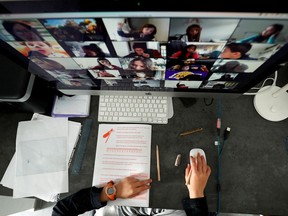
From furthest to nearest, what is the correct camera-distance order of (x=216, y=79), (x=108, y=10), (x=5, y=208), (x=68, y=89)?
(x=5, y=208) < (x=68, y=89) < (x=216, y=79) < (x=108, y=10)

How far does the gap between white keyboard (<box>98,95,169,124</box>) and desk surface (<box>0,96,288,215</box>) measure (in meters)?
0.04

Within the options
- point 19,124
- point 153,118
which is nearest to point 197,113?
point 153,118

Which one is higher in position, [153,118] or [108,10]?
[108,10]

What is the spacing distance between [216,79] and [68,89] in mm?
521

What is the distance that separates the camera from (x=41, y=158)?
2.78 feet

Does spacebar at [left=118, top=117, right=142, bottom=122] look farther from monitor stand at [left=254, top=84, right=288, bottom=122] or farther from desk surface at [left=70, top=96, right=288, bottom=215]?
monitor stand at [left=254, top=84, right=288, bottom=122]

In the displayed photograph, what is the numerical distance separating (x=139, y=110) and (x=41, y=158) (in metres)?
0.42

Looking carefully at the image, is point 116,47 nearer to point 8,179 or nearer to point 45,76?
point 45,76

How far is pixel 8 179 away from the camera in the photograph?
84 centimetres

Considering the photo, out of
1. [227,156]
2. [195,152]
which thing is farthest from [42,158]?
[227,156]

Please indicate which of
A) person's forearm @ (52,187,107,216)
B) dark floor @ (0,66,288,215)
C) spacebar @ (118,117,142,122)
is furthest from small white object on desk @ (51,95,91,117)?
person's forearm @ (52,187,107,216)

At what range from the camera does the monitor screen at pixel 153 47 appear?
419 millimetres

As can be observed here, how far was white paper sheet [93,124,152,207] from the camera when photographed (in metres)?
0.81

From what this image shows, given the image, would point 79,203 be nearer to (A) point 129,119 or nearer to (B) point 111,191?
(B) point 111,191
